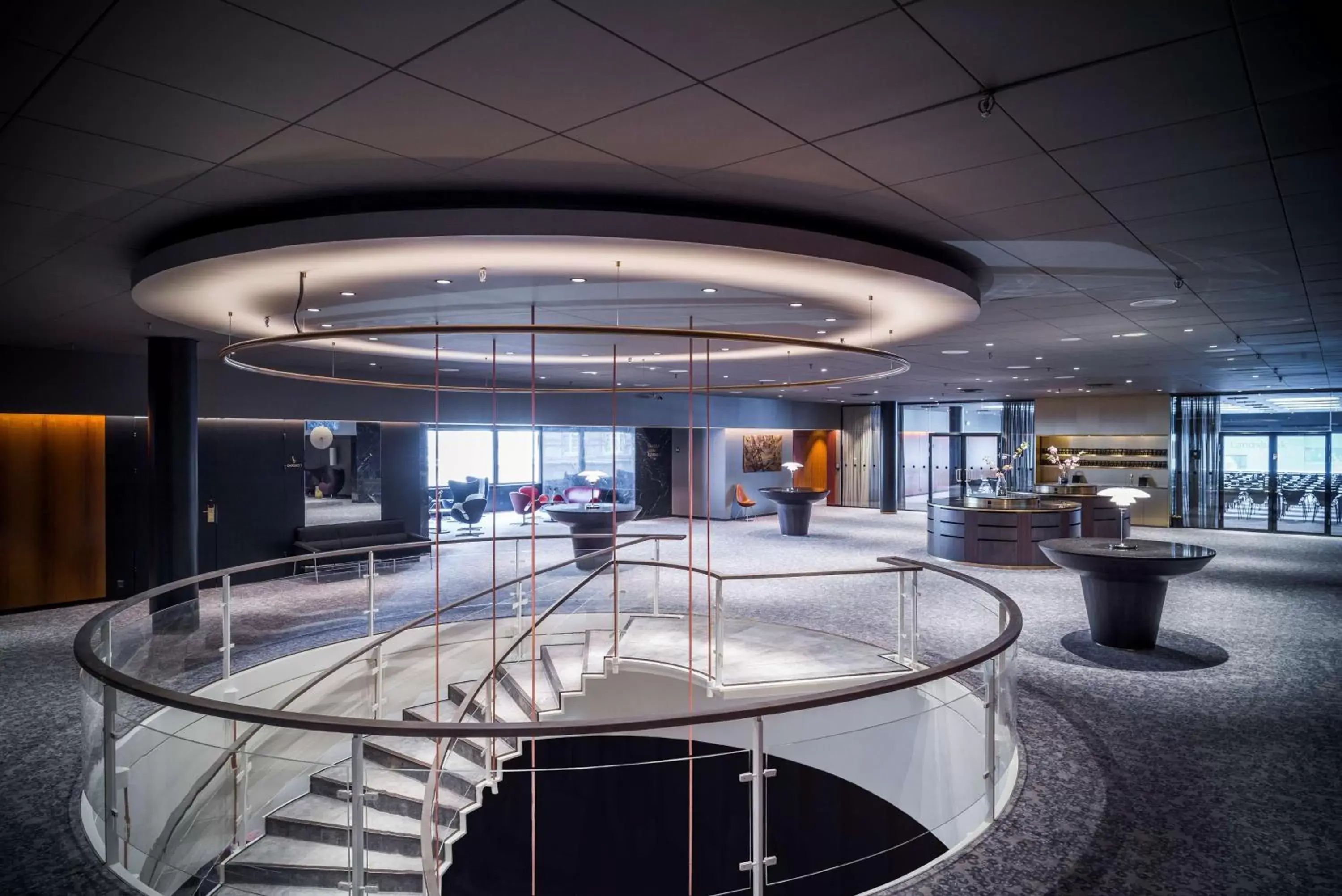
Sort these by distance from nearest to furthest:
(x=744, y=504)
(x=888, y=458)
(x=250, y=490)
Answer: (x=250, y=490) → (x=744, y=504) → (x=888, y=458)

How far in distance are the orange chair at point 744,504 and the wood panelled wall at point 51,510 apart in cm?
1292

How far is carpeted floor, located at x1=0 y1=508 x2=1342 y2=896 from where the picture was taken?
324cm

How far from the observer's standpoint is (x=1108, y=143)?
3416 millimetres

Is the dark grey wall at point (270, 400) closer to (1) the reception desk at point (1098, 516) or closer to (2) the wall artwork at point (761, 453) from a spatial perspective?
(2) the wall artwork at point (761, 453)

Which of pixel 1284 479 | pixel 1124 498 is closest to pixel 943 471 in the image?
pixel 1284 479

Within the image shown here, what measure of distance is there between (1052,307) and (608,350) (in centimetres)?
488

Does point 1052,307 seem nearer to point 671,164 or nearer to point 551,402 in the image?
point 671,164

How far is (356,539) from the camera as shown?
12180 millimetres

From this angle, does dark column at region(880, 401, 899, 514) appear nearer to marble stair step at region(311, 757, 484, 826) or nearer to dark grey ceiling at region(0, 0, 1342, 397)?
dark grey ceiling at region(0, 0, 1342, 397)

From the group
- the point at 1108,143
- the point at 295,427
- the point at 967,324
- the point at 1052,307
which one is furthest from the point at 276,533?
the point at 1108,143

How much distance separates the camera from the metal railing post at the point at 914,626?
6.34m

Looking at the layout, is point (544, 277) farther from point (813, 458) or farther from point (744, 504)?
point (813, 458)

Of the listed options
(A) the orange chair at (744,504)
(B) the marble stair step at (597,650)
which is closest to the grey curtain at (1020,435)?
(A) the orange chair at (744,504)

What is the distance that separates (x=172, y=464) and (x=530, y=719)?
5.00m
